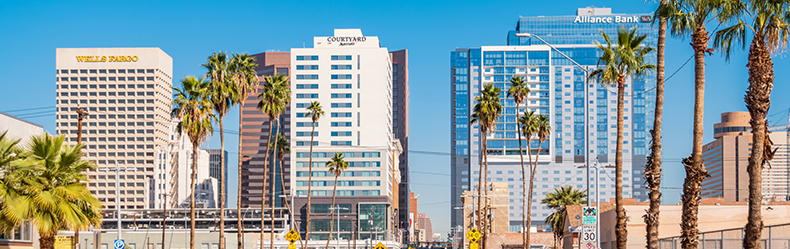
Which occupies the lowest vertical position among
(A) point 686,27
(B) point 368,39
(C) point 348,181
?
(C) point 348,181

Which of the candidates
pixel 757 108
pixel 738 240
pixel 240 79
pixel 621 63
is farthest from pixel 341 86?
pixel 757 108

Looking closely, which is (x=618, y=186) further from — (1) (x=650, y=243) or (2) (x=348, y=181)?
(2) (x=348, y=181)

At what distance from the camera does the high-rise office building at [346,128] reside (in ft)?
574

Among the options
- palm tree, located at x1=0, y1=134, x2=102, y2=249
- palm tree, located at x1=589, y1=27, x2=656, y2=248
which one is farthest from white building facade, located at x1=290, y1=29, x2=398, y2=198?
palm tree, located at x1=0, y1=134, x2=102, y2=249

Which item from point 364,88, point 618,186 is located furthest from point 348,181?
point 618,186

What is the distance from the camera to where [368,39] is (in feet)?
614

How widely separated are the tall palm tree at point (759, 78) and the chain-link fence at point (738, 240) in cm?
1553

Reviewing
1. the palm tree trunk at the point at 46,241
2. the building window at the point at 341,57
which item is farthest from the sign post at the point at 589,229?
the building window at the point at 341,57

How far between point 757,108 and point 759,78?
0.93 m

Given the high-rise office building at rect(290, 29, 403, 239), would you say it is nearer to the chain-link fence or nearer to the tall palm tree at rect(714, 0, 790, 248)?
the chain-link fence

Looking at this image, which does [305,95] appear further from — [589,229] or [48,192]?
[48,192]

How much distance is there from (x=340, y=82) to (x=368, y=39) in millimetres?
13302

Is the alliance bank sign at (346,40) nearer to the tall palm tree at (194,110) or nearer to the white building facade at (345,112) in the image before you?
the white building facade at (345,112)

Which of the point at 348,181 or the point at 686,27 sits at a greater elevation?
the point at 686,27
